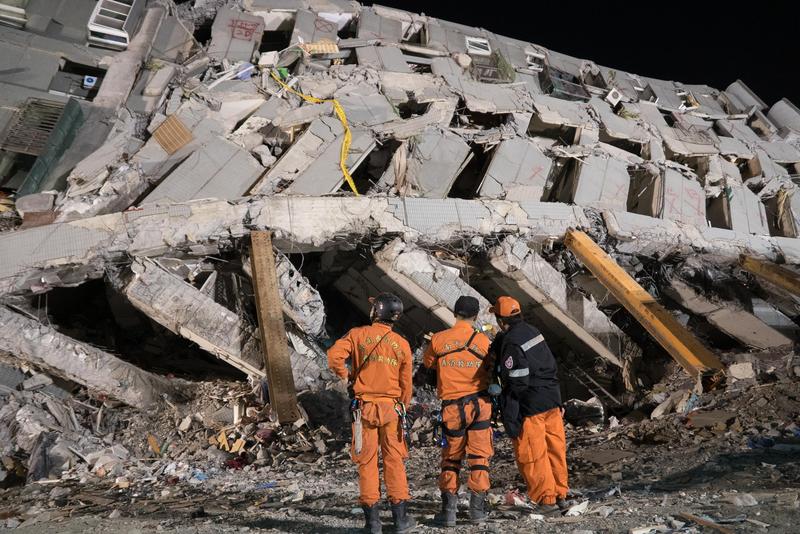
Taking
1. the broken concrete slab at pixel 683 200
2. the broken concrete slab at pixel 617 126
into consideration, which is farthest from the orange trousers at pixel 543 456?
the broken concrete slab at pixel 617 126

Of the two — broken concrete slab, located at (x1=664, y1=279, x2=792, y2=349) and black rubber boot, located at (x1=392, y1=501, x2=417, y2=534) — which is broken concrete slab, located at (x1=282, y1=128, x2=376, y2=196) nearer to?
black rubber boot, located at (x1=392, y1=501, x2=417, y2=534)

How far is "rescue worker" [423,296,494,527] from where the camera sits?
4230mm

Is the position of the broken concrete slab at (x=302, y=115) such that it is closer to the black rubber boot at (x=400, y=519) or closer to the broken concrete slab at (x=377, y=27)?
the broken concrete slab at (x=377, y=27)

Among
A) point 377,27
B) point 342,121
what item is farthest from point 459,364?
point 377,27

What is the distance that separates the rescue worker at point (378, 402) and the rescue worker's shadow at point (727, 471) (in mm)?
2159

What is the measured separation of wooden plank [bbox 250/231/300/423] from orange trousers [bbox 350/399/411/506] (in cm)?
300

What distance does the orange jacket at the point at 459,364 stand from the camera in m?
4.48

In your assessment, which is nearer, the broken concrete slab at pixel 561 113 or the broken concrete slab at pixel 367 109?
the broken concrete slab at pixel 367 109

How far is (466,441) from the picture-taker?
4.41 m

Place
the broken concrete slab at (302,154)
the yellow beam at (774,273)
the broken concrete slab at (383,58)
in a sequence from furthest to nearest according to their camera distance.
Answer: the broken concrete slab at (383,58) → the yellow beam at (774,273) → the broken concrete slab at (302,154)

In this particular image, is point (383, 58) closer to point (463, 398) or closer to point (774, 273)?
point (774, 273)

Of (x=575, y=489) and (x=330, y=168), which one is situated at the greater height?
(x=330, y=168)

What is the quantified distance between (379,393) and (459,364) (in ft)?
2.09

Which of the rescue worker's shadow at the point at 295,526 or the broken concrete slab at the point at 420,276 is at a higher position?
the broken concrete slab at the point at 420,276
